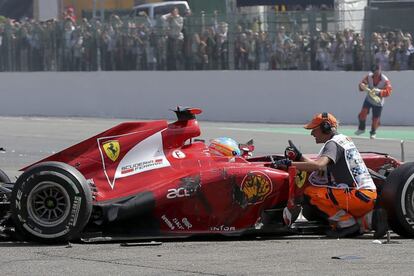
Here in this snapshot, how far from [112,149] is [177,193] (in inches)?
25.9

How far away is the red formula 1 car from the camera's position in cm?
804

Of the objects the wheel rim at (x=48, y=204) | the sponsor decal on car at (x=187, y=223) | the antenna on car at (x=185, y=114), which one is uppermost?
the antenna on car at (x=185, y=114)

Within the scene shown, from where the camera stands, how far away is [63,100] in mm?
25375

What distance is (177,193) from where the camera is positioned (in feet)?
27.2

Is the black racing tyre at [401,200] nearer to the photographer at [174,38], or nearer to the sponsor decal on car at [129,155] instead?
the sponsor decal on car at [129,155]

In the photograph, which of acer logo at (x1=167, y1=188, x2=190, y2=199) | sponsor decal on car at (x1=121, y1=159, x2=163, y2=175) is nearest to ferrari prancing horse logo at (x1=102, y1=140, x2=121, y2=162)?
sponsor decal on car at (x1=121, y1=159, x2=163, y2=175)

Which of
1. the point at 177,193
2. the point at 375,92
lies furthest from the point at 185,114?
the point at 375,92

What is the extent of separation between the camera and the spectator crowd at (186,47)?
23578 mm

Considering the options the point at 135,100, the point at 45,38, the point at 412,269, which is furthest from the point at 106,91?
the point at 412,269

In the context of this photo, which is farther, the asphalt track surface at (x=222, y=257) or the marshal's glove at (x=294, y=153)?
the marshal's glove at (x=294, y=153)

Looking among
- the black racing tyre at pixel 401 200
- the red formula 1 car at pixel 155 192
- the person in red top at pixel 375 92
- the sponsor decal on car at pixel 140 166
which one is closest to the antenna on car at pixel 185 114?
the red formula 1 car at pixel 155 192

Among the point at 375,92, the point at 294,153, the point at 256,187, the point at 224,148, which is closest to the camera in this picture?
the point at 256,187

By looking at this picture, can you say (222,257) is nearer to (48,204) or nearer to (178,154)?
(178,154)

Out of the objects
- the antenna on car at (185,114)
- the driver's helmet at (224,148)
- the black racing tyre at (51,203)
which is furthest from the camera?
the driver's helmet at (224,148)
